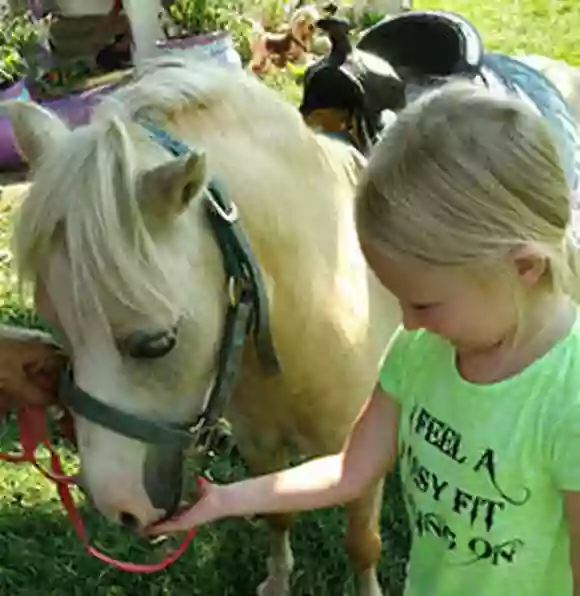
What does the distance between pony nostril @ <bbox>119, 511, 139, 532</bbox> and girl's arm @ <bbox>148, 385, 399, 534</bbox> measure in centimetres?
9

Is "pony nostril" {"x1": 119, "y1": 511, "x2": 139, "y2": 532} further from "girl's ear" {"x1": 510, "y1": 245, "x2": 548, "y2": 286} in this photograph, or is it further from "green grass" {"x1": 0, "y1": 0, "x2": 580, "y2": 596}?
"green grass" {"x1": 0, "y1": 0, "x2": 580, "y2": 596}

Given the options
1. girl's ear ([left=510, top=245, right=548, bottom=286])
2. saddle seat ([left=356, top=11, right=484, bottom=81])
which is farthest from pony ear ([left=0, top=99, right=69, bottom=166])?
saddle seat ([left=356, top=11, right=484, bottom=81])

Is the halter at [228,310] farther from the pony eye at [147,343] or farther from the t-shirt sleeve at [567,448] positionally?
the t-shirt sleeve at [567,448]

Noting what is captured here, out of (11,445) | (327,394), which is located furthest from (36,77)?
(327,394)

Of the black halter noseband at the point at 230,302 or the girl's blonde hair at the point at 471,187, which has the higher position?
the girl's blonde hair at the point at 471,187

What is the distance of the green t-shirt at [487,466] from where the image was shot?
46.1 inches

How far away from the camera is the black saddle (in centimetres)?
220

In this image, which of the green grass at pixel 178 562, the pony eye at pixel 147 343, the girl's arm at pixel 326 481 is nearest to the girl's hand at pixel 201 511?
the girl's arm at pixel 326 481

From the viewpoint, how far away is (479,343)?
1.19 meters

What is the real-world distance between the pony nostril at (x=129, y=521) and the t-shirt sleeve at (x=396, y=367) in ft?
1.33

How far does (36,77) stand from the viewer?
4.91 metres

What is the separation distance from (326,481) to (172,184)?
1.43 feet

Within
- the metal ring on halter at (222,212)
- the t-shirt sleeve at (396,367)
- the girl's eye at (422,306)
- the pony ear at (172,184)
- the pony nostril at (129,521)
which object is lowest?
the pony nostril at (129,521)

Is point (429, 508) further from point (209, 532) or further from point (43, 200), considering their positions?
point (209, 532)
